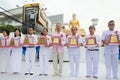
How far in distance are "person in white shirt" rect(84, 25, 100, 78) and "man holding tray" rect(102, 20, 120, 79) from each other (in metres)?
0.24

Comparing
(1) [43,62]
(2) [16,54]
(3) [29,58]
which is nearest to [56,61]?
(1) [43,62]

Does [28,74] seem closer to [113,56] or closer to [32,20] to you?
Answer: [113,56]

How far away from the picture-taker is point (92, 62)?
20.4 feet

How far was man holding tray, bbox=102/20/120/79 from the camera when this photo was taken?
19.7 feet

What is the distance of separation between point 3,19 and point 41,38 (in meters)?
43.4

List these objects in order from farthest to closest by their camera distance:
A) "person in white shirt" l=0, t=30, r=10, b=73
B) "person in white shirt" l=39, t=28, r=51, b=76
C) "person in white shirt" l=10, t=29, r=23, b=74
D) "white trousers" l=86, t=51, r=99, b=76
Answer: "person in white shirt" l=0, t=30, r=10, b=73, "person in white shirt" l=10, t=29, r=23, b=74, "person in white shirt" l=39, t=28, r=51, b=76, "white trousers" l=86, t=51, r=99, b=76

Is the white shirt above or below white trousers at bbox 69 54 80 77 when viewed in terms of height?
above

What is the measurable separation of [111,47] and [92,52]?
0.52 meters

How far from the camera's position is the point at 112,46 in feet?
19.9

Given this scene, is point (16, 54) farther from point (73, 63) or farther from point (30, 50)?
point (73, 63)

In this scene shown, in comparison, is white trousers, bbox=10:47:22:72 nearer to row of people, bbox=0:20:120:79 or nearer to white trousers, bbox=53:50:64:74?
row of people, bbox=0:20:120:79

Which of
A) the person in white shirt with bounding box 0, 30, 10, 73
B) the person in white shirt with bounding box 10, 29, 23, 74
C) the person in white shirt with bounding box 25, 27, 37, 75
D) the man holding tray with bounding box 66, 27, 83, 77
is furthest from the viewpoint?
the person in white shirt with bounding box 0, 30, 10, 73

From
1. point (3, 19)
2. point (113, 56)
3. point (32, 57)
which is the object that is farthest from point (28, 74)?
point (3, 19)

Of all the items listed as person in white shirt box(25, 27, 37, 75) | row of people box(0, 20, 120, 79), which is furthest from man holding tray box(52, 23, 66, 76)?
person in white shirt box(25, 27, 37, 75)
